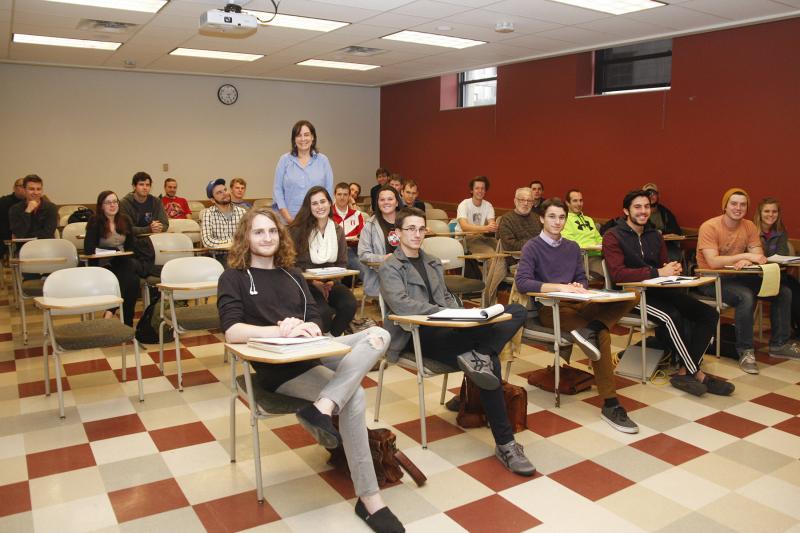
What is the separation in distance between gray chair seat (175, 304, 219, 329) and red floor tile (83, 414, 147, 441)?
677 millimetres

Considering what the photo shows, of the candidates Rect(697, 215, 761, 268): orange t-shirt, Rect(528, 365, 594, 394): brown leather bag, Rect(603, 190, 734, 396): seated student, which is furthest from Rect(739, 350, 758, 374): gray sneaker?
Rect(528, 365, 594, 394): brown leather bag

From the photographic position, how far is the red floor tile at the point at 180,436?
3639mm

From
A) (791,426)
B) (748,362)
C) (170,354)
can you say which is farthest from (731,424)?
(170,354)

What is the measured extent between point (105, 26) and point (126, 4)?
1122 mm

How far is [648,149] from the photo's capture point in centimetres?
802

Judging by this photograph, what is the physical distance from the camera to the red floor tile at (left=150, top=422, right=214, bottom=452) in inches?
143

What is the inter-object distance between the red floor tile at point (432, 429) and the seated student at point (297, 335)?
3.00 feet

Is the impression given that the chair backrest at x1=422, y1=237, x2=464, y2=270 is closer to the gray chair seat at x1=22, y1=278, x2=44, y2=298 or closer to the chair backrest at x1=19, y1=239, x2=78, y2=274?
the chair backrest at x1=19, y1=239, x2=78, y2=274

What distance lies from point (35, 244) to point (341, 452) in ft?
12.6

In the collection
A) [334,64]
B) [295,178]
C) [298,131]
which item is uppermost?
[334,64]

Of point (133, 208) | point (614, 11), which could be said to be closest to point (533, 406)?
point (614, 11)

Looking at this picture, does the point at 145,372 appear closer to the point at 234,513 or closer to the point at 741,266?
the point at 234,513

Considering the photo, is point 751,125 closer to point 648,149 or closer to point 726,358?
point 648,149

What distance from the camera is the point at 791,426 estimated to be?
397 cm
